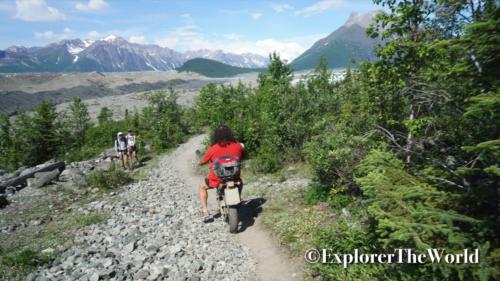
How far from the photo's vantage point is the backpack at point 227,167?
881 centimetres

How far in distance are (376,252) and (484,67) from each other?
3719 mm

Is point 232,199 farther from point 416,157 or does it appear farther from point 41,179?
point 41,179

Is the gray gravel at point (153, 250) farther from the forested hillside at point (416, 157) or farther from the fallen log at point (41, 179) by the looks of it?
the fallen log at point (41, 179)

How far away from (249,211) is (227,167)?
2.32 m

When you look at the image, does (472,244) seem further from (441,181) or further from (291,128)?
(291,128)

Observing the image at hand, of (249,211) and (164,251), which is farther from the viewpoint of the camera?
(249,211)

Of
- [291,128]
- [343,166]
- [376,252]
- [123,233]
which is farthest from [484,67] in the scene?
[291,128]

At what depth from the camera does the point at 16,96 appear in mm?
118812

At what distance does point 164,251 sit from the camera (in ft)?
26.6

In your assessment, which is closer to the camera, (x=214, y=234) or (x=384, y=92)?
(x=384, y=92)

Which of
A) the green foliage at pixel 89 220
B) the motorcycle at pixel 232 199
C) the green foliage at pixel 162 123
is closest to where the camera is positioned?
the motorcycle at pixel 232 199

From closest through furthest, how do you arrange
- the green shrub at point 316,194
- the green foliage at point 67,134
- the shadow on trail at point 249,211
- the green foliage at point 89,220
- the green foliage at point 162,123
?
the shadow on trail at point 249,211 → the green shrub at point 316,194 → the green foliage at point 89,220 → the green foliage at point 162,123 → the green foliage at point 67,134

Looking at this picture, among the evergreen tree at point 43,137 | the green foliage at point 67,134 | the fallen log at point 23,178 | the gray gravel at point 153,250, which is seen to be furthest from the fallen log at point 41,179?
the evergreen tree at point 43,137

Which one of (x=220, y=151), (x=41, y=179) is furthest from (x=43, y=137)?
(x=220, y=151)
